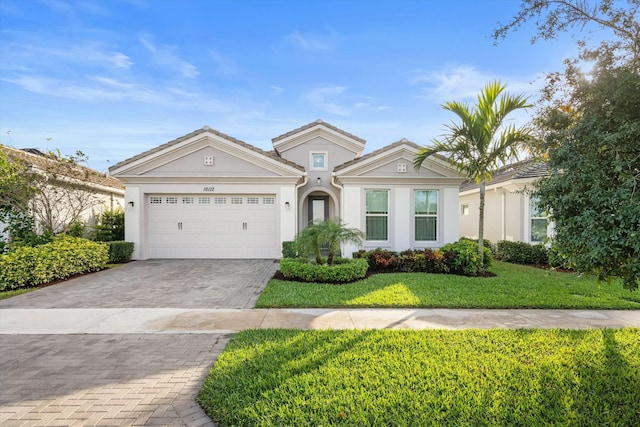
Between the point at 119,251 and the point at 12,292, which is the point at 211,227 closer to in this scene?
the point at 119,251

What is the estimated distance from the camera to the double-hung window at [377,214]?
1271cm

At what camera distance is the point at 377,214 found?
41.9 feet

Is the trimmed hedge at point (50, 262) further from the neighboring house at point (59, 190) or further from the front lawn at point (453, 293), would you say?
the front lawn at point (453, 293)

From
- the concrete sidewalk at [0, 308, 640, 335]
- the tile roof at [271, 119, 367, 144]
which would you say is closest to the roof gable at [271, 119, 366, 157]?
the tile roof at [271, 119, 367, 144]

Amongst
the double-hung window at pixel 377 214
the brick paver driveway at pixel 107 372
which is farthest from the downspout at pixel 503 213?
the brick paver driveway at pixel 107 372

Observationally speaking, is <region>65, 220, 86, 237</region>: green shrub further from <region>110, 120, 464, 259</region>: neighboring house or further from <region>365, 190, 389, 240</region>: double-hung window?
<region>365, 190, 389, 240</region>: double-hung window

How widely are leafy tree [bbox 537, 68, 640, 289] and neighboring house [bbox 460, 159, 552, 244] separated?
7.96m

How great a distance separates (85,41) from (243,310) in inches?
409

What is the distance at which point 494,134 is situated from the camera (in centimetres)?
981

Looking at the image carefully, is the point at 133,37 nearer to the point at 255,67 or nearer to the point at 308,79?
the point at 255,67

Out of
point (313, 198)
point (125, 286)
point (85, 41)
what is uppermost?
point (85, 41)

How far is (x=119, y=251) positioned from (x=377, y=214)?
34.7 feet

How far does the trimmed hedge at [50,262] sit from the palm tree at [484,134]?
12.8 meters

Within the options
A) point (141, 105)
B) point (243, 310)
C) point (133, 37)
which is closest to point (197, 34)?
point (133, 37)
